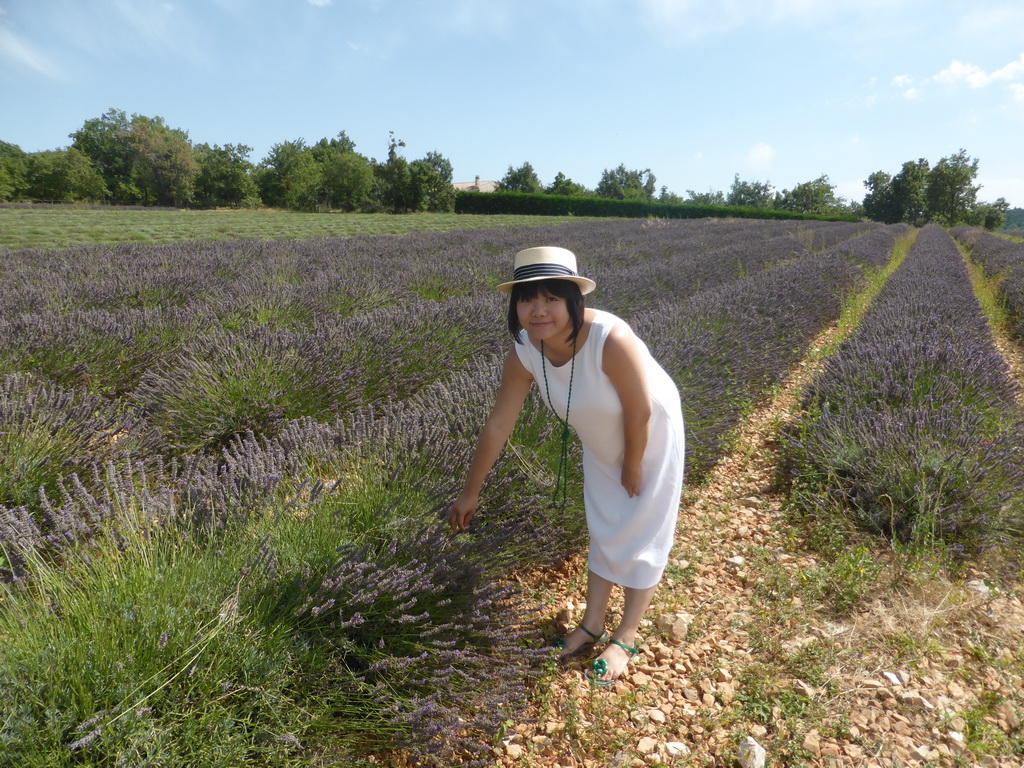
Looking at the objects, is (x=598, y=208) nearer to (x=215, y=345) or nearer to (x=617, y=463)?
(x=215, y=345)

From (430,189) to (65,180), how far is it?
3313cm

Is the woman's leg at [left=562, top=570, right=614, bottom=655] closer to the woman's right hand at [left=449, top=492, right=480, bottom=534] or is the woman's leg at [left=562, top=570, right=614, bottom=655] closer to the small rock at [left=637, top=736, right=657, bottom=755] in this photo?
the small rock at [left=637, top=736, right=657, bottom=755]

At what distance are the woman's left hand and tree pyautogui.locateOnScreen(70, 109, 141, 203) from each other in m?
64.9

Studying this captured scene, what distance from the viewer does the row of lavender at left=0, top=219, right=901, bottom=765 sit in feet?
4.52

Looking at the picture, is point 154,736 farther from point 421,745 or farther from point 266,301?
point 266,301

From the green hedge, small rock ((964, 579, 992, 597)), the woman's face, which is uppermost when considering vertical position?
the green hedge

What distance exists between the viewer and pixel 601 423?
5.24 feet

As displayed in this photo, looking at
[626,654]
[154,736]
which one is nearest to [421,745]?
[154,736]

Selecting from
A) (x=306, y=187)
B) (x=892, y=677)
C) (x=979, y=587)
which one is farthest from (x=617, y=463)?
(x=306, y=187)

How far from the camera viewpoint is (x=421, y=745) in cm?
132

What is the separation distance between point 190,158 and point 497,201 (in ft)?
98.7

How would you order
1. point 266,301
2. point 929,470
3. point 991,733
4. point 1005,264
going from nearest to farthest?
point 991,733, point 929,470, point 266,301, point 1005,264

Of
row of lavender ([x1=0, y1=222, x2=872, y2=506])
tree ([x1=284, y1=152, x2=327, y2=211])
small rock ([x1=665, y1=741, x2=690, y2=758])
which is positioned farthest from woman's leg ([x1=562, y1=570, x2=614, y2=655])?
tree ([x1=284, y1=152, x2=327, y2=211])

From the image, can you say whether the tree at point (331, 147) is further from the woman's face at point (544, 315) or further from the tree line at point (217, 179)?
the woman's face at point (544, 315)
